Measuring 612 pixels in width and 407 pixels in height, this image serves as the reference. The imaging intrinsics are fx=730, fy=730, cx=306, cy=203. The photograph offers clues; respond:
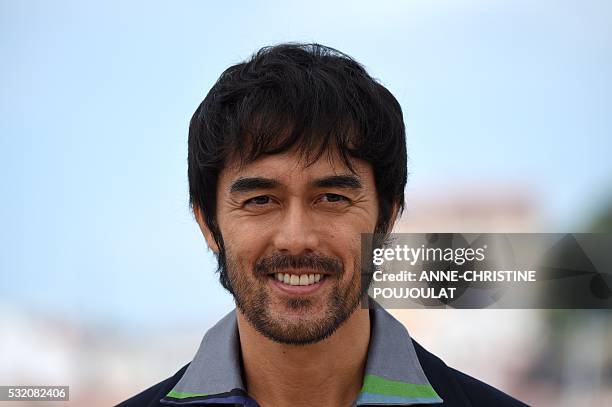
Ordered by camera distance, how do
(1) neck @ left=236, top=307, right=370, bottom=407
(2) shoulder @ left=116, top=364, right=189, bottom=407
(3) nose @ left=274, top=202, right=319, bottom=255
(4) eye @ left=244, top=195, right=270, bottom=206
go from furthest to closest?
1. (2) shoulder @ left=116, top=364, right=189, bottom=407
2. (1) neck @ left=236, top=307, right=370, bottom=407
3. (4) eye @ left=244, top=195, right=270, bottom=206
4. (3) nose @ left=274, top=202, right=319, bottom=255

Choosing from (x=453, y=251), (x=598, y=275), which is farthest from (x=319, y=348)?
(x=598, y=275)

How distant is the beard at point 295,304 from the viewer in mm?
2727

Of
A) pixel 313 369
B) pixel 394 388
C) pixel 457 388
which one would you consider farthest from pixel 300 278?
pixel 457 388

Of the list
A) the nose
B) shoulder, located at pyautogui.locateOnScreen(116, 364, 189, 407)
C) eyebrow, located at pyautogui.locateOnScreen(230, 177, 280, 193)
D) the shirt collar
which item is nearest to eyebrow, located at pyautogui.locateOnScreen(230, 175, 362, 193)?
eyebrow, located at pyautogui.locateOnScreen(230, 177, 280, 193)

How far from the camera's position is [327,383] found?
9.55ft

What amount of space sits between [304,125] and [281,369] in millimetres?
974

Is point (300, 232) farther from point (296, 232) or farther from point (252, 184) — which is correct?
point (252, 184)

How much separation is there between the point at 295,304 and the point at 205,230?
685 millimetres

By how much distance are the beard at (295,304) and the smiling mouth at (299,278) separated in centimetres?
3

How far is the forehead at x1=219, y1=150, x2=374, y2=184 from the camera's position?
2.72 metres

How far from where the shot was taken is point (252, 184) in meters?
2.77

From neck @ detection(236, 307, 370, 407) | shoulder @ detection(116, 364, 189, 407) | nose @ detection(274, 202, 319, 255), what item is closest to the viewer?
nose @ detection(274, 202, 319, 255)

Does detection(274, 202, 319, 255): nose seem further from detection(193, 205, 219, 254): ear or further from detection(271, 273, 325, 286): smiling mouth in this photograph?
detection(193, 205, 219, 254): ear

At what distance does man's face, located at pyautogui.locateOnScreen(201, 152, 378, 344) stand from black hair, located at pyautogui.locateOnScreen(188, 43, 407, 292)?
A: 9cm
